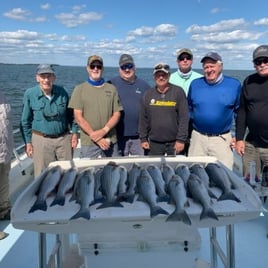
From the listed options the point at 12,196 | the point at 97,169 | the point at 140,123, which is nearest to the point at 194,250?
the point at 97,169

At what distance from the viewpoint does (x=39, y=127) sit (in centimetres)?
408

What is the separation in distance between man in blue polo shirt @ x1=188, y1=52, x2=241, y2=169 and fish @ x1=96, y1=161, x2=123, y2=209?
177 centimetres

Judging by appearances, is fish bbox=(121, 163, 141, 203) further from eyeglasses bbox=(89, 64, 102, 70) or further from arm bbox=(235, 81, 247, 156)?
eyeglasses bbox=(89, 64, 102, 70)

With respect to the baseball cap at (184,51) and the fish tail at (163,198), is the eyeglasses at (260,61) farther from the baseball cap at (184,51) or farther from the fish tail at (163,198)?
the fish tail at (163,198)

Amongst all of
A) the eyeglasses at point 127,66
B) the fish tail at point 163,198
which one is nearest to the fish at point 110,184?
the fish tail at point 163,198

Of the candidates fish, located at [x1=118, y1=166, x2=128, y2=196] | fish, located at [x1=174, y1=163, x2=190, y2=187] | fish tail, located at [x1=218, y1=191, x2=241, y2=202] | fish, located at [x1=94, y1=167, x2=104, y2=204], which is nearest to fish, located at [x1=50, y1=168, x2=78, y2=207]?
fish, located at [x1=94, y1=167, x2=104, y2=204]

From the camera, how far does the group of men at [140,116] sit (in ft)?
12.7

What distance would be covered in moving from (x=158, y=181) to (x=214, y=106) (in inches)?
73.6

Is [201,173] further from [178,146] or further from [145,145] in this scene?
[145,145]

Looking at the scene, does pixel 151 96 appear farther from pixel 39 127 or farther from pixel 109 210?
pixel 109 210

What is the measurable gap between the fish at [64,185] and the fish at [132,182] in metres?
0.33

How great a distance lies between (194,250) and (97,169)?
2.58 feet

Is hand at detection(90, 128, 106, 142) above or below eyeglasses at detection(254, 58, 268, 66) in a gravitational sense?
below

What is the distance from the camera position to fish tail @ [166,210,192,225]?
181 centimetres
